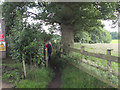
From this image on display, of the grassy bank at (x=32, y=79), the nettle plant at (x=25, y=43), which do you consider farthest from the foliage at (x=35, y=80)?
the nettle plant at (x=25, y=43)

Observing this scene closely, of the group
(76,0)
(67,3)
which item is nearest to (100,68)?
(76,0)

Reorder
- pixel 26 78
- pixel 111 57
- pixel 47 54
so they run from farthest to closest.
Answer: pixel 47 54
pixel 26 78
pixel 111 57

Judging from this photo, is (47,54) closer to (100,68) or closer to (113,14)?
(100,68)

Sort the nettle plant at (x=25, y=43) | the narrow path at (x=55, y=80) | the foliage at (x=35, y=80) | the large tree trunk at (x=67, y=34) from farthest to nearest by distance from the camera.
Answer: the large tree trunk at (x=67, y=34) → the nettle plant at (x=25, y=43) → the narrow path at (x=55, y=80) → the foliage at (x=35, y=80)

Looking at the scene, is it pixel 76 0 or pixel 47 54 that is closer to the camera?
pixel 76 0

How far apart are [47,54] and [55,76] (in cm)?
180

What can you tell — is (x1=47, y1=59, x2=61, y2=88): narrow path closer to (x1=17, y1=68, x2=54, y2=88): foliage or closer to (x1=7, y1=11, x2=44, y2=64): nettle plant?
(x1=17, y1=68, x2=54, y2=88): foliage

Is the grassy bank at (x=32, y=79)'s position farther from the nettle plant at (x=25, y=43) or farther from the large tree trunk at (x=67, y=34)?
the large tree trunk at (x=67, y=34)

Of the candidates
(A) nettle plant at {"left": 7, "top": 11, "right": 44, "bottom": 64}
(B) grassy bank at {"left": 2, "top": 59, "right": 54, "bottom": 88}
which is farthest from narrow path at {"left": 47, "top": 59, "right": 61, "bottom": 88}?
(A) nettle plant at {"left": 7, "top": 11, "right": 44, "bottom": 64}

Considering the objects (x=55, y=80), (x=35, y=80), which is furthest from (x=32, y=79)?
(x=55, y=80)

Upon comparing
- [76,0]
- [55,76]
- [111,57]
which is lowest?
[55,76]

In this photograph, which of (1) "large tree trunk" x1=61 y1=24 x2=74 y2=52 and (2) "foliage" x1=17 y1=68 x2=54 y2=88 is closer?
(2) "foliage" x1=17 y1=68 x2=54 y2=88

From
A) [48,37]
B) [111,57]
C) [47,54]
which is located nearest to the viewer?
[111,57]

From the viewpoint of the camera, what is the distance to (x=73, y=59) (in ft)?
22.1
